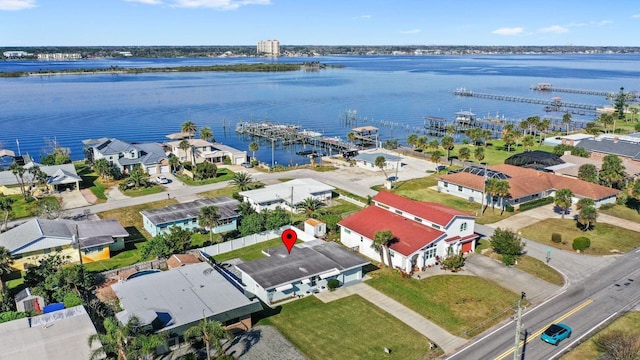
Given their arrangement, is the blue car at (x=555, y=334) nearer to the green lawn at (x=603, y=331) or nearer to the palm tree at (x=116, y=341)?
the green lawn at (x=603, y=331)

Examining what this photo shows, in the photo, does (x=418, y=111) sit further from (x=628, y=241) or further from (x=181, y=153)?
(x=628, y=241)

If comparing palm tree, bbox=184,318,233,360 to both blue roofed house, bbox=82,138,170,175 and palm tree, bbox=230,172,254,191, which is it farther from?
blue roofed house, bbox=82,138,170,175

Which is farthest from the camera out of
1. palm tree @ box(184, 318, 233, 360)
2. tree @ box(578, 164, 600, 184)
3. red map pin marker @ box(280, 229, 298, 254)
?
tree @ box(578, 164, 600, 184)

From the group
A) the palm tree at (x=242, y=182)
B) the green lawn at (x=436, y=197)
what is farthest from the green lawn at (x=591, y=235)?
the palm tree at (x=242, y=182)

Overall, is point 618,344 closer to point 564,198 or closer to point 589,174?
point 564,198

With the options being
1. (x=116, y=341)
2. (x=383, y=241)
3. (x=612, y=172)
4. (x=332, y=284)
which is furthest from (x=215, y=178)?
(x=612, y=172)

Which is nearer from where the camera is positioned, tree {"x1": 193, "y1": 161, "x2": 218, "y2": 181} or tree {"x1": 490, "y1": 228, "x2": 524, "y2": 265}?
tree {"x1": 490, "y1": 228, "x2": 524, "y2": 265}

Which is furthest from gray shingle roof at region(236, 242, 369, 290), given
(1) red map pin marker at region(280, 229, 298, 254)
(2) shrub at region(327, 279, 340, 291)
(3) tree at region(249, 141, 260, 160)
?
(3) tree at region(249, 141, 260, 160)
